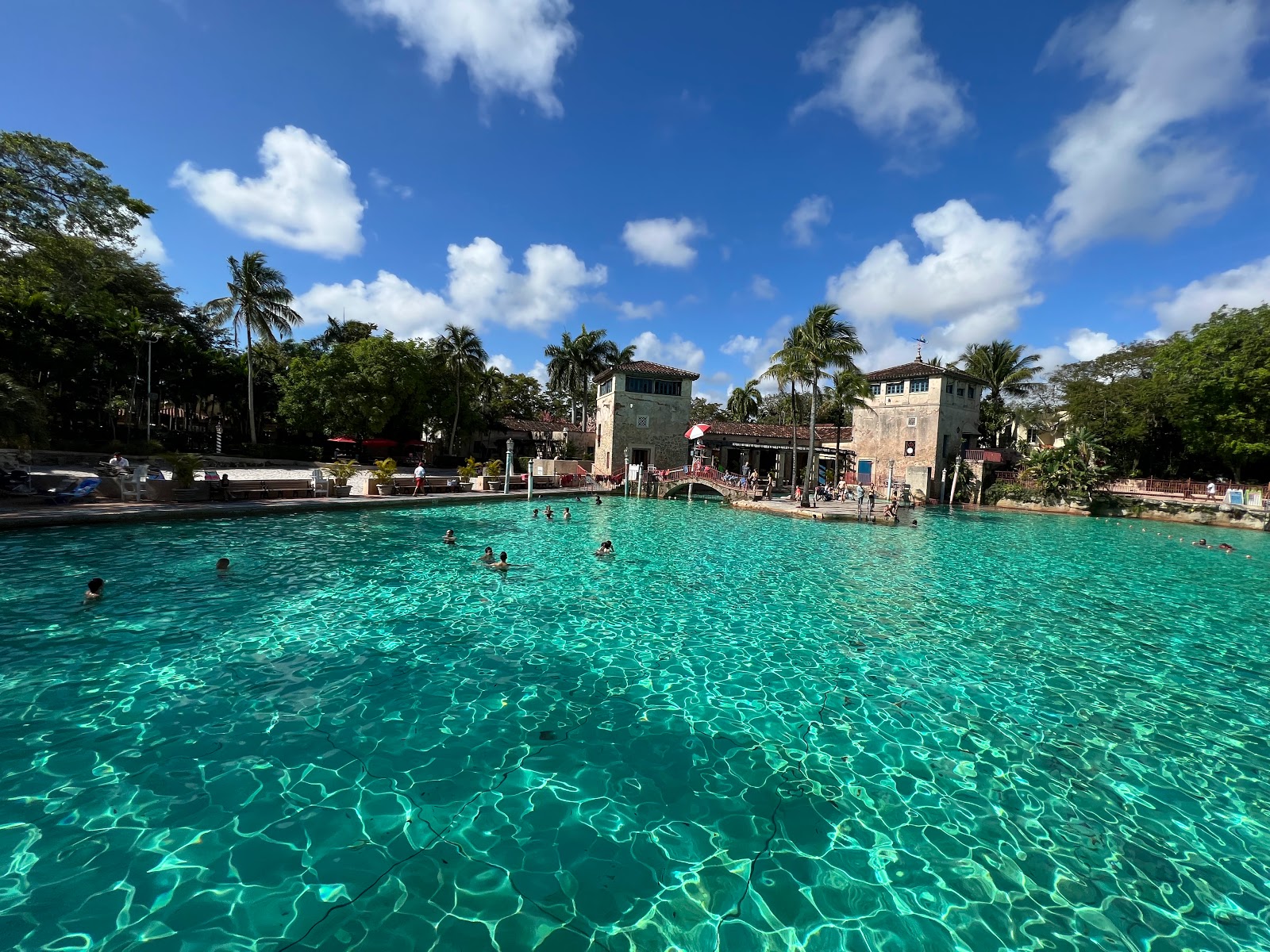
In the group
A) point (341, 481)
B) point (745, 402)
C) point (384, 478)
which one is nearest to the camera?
point (341, 481)

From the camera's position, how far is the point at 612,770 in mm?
5336

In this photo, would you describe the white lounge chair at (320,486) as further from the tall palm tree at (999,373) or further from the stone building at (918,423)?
the tall palm tree at (999,373)

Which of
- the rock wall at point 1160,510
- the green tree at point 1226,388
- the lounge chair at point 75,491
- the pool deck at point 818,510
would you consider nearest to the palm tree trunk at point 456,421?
the pool deck at point 818,510

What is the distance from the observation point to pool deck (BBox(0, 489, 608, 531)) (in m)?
14.5

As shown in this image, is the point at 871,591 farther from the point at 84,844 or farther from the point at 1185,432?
the point at 1185,432

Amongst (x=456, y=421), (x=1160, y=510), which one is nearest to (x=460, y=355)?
(x=456, y=421)

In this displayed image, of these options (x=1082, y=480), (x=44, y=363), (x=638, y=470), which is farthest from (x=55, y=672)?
(x=1082, y=480)

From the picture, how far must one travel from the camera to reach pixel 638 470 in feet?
108

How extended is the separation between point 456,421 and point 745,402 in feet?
93.2

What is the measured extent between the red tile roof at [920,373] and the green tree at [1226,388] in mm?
10502

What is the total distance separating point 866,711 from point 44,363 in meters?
44.5

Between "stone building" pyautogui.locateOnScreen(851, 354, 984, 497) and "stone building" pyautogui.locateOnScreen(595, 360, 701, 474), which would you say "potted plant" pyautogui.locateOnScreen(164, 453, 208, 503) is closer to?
"stone building" pyautogui.locateOnScreen(595, 360, 701, 474)

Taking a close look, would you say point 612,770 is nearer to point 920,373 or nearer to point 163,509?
point 163,509

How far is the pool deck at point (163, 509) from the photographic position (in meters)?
14.5
